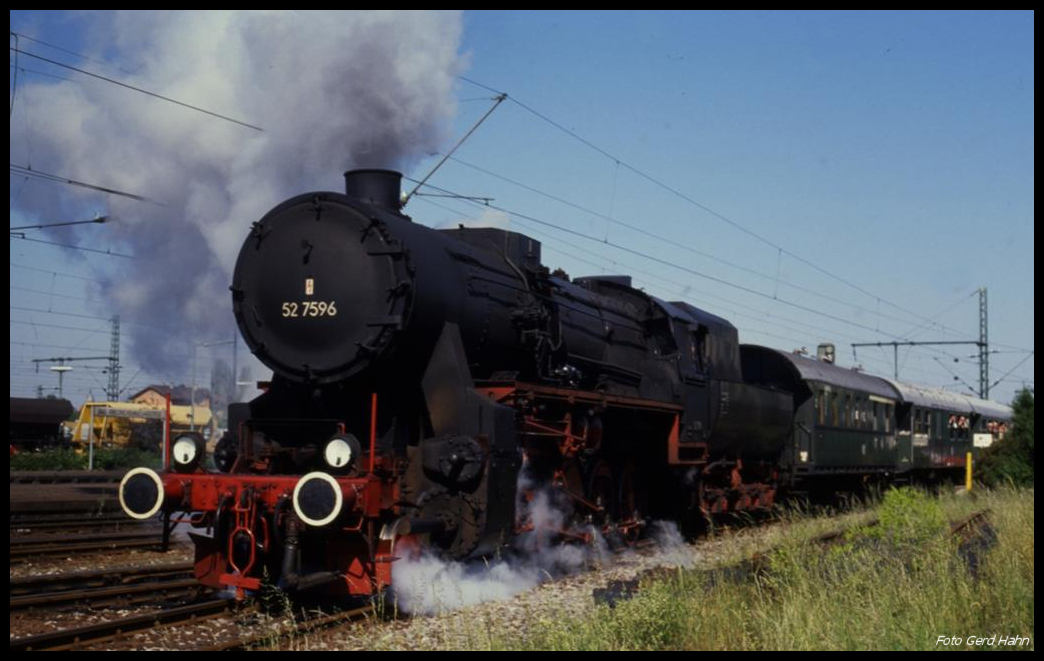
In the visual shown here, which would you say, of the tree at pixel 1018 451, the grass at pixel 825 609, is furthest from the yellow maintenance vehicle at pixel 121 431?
the grass at pixel 825 609

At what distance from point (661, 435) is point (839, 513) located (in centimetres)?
879

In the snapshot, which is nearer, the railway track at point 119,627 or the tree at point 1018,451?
the railway track at point 119,627

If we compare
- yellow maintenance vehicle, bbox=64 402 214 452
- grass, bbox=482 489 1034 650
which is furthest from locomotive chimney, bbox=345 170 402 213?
yellow maintenance vehicle, bbox=64 402 214 452

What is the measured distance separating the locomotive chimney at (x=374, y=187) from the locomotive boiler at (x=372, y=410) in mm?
15

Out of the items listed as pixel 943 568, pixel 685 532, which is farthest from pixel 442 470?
pixel 685 532

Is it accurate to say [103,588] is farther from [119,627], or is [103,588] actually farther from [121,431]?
[121,431]

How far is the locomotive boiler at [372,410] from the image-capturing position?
8.55 meters

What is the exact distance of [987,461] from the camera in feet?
88.0

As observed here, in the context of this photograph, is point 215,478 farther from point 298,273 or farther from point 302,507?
point 298,273

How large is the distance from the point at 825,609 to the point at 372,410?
3.83m

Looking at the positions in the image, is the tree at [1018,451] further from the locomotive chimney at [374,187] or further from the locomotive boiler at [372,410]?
the locomotive chimney at [374,187]

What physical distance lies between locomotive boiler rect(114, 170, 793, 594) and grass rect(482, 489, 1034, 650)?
5.09 feet

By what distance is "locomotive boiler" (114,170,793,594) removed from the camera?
8.55 m

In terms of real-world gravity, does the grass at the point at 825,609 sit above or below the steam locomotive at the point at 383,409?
below
